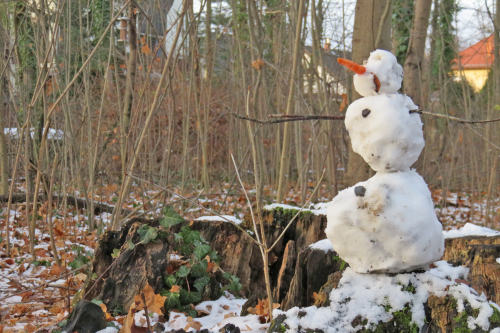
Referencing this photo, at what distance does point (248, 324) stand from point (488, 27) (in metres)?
5.62

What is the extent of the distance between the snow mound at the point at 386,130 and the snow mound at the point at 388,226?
8 centimetres

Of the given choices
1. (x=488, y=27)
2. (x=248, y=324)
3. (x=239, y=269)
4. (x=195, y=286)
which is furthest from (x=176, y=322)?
(x=488, y=27)

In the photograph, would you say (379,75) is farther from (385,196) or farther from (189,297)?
(189,297)

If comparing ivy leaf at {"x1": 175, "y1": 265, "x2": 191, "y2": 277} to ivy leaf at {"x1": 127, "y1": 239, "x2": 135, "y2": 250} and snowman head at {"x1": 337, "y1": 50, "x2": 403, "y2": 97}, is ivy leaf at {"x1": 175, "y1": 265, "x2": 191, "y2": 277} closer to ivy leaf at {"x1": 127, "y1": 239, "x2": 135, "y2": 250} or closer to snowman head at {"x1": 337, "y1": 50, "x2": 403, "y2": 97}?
ivy leaf at {"x1": 127, "y1": 239, "x2": 135, "y2": 250}

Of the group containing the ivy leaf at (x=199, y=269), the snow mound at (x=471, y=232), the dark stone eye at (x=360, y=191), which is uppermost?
the dark stone eye at (x=360, y=191)

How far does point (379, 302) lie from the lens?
160cm

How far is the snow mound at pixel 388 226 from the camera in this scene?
155cm

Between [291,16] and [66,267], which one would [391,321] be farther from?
[291,16]

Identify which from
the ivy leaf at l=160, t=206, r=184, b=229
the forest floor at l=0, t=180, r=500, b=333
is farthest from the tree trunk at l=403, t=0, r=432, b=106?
the ivy leaf at l=160, t=206, r=184, b=229

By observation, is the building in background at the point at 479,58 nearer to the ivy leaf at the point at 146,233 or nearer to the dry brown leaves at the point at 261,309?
the dry brown leaves at the point at 261,309

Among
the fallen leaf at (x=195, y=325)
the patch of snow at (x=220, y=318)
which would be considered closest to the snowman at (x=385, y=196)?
the patch of snow at (x=220, y=318)

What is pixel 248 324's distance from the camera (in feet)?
6.76

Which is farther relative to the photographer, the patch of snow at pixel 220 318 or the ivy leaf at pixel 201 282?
the ivy leaf at pixel 201 282

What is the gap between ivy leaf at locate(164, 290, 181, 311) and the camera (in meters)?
2.35
